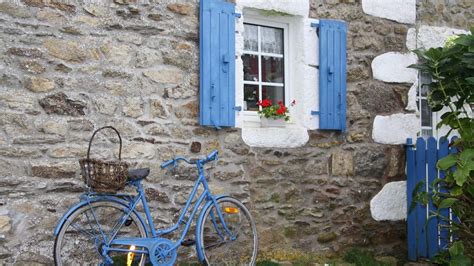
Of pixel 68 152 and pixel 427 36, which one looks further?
pixel 427 36

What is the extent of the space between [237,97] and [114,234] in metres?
1.74

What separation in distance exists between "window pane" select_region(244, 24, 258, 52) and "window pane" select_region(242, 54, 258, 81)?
0.25ft

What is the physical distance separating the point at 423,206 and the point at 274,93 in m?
1.87

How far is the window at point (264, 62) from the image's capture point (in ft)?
17.7

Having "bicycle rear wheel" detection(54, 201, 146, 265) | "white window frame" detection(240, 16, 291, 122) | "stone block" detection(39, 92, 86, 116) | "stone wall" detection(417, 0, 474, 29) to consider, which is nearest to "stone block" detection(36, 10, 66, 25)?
"stone block" detection(39, 92, 86, 116)

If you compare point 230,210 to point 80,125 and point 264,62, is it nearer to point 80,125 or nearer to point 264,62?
point 80,125

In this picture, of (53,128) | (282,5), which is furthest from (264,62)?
(53,128)

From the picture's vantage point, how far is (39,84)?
4.29 m

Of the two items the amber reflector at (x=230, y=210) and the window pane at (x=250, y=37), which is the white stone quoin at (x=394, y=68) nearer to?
the window pane at (x=250, y=37)

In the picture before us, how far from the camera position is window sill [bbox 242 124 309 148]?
512 cm

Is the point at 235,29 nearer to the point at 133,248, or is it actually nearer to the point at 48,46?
the point at 48,46

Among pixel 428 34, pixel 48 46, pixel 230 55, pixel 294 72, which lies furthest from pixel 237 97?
pixel 428 34

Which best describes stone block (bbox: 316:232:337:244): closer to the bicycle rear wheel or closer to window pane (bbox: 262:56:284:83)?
window pane (bbox: 262:56:284:83)

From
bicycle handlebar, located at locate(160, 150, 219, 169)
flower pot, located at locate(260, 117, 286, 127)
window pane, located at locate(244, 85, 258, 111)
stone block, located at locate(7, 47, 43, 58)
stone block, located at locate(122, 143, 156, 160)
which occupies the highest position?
stone block, located at locate(7, 47, 43, 58)
